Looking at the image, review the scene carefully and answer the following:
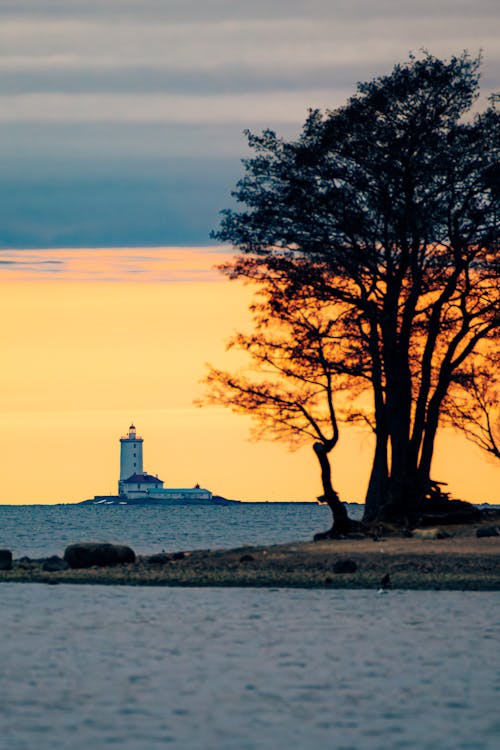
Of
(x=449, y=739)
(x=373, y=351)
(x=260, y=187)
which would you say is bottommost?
(x=449, y=739)

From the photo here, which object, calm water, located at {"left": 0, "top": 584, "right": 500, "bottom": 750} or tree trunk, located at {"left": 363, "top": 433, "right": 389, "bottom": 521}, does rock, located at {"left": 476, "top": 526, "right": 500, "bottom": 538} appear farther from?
calm water, located at {"left": 0, "top": 584, "right": 500, "bottom": 750}

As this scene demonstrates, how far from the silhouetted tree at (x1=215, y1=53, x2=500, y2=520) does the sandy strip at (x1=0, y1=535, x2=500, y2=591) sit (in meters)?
7.29

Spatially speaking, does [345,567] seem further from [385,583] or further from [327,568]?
[385,583]

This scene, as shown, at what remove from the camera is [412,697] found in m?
18.5

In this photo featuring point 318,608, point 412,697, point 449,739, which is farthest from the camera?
point 318,608

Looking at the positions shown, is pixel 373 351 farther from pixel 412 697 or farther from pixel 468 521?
pixel 412 697

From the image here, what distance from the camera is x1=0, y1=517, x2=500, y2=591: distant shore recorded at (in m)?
36.7

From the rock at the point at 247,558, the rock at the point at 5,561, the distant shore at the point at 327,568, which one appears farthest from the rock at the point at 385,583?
the rock at the point at 5,561

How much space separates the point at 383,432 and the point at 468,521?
14.3 ft

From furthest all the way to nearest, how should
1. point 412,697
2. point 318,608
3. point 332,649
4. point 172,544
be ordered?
point 172,544 < point 318,608 < point 332,649 < point 412,697

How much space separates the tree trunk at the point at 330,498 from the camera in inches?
1957

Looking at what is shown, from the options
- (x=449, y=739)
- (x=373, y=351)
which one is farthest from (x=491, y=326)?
(x=449, y=739)

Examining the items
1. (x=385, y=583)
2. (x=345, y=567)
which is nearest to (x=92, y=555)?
(x=345, y=567)

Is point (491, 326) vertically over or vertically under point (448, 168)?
under
